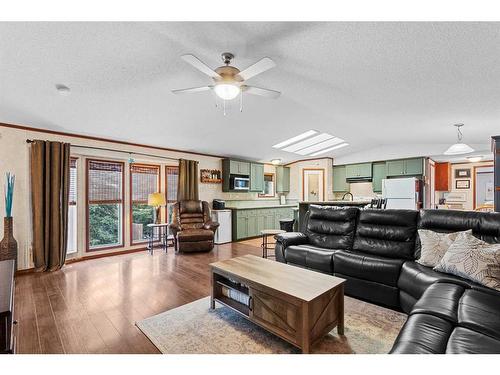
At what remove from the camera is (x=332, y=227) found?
346 cm

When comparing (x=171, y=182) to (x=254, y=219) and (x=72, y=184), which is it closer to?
(x=72, y=184)

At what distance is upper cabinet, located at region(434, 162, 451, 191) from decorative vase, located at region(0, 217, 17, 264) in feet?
30.4

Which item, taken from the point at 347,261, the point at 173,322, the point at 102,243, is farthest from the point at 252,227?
the point at 173,322

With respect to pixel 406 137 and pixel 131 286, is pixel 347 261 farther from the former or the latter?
pixel 406 137

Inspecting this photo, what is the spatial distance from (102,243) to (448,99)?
5959 millimetres

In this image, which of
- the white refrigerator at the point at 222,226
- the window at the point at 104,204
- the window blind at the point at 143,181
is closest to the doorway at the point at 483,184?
the white refrigerator at the point at 222,226

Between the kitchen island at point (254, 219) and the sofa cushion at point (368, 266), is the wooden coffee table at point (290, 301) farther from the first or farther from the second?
the kitchen island at point (254, 219)

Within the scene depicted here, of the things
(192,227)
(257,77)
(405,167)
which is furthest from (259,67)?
(405,167)

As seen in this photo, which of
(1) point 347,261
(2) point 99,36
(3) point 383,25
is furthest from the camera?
(1) point 347,261

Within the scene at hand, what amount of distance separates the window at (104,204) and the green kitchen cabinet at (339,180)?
5910 millimetres

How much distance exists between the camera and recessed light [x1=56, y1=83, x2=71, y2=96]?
103 inches

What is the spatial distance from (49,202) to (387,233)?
15.8 feet

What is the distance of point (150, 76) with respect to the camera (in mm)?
2584
